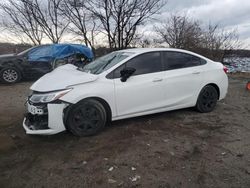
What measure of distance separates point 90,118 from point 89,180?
4.68 feet

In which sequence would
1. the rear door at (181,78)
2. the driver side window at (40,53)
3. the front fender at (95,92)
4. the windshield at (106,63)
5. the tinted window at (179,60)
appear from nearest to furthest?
the front fender at (95,92) < the windshield at (106,63) < the rear door at (181,78) < the tinted window at (179,60) < the driver side window at (40,53)

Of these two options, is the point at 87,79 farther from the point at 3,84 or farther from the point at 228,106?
the point at 3,84

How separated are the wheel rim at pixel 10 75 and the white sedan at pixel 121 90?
5.45 metres

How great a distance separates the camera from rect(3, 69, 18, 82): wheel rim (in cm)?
956

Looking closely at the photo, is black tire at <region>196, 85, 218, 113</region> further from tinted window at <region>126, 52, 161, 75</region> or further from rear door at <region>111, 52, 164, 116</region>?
tinted window at <region>126, 52, 161, 75</region>

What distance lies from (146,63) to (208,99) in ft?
5.71

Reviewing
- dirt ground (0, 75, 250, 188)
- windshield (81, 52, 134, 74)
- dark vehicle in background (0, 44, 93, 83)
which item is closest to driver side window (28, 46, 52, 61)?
dark vehicle in background (0, 44, 93, 83)

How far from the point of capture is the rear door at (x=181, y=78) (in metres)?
5.11

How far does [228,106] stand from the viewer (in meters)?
6.38

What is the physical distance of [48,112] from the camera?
4.03 metres

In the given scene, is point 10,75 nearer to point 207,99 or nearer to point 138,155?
A: point 207,99

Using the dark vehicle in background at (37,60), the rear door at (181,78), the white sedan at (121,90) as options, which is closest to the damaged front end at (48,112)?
the white sedan at (121,90)

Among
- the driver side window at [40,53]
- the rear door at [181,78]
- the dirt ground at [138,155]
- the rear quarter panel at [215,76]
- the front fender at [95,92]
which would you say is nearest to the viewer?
the dirt ground at [138,155]

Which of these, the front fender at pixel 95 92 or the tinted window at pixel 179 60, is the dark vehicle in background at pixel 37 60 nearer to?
the tinted window at pixel 179 60
